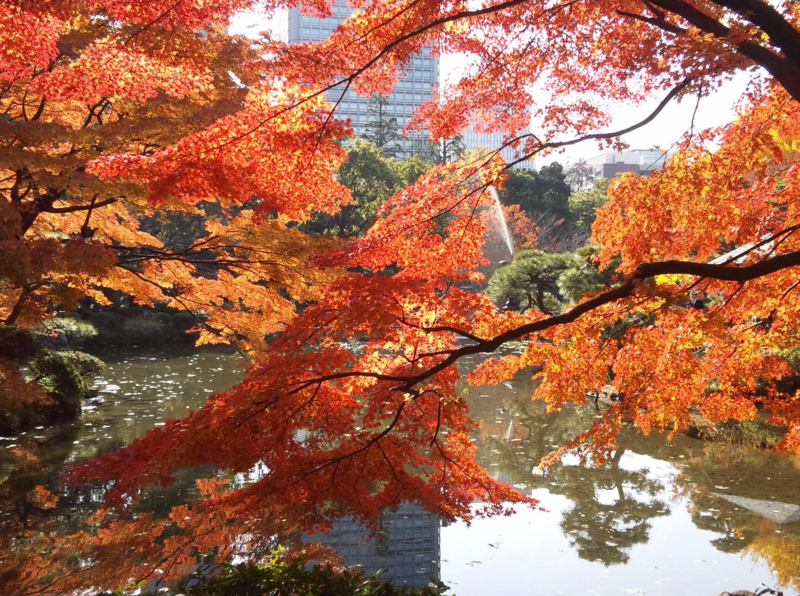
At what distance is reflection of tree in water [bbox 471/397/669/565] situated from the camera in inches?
204

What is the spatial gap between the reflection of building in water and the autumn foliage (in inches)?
18.1

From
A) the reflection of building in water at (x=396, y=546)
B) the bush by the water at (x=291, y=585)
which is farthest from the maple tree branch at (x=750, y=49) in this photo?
the reflection of building in water at (x=396, y=546)

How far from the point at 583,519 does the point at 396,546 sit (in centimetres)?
200

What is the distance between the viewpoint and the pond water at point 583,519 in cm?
445

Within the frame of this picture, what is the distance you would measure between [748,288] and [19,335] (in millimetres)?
8938

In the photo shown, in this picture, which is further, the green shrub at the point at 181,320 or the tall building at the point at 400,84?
the tall building at the point at 400,84

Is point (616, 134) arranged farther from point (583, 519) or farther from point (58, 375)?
point (58, 375)

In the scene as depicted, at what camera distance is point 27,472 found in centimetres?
663

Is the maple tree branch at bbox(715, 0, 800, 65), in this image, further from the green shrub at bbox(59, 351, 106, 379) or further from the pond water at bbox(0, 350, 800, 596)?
the green shrub at bbox(59, 351, 106, 379)

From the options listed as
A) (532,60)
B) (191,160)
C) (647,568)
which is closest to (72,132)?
(191,160)

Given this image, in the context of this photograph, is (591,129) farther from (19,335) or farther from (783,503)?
(19,335)

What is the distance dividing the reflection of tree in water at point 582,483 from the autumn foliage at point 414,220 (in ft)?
3.70

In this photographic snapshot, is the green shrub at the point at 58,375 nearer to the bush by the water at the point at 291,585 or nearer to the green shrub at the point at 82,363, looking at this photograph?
the green shrub at the point at 82,363

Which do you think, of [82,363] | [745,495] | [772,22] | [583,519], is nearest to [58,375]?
[82,363]
